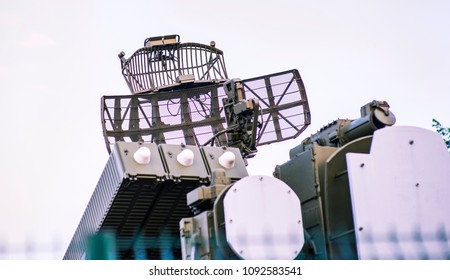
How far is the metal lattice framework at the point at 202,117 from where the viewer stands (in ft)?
68.8

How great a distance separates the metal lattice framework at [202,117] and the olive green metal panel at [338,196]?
9.83 meters

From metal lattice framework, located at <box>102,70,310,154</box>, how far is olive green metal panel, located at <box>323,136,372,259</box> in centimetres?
983

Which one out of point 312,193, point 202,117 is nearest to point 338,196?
point 312,193

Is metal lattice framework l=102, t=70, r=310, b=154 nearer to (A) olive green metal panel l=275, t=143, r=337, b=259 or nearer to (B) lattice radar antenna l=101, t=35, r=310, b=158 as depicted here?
(B) lattice radar antenna l=101, t=35, r=310, b=158

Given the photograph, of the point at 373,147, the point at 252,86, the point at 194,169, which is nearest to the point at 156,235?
the point at 194,169

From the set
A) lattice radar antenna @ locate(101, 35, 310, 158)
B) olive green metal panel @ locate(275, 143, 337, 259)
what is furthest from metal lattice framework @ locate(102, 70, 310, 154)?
olive green metal panel @ locate(275, 143, 337, 259)

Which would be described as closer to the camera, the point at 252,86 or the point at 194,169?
the point at 194,169

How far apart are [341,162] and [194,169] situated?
6.59 ft

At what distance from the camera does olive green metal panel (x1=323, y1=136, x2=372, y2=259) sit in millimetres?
10445

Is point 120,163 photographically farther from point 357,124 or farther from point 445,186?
point 445,186

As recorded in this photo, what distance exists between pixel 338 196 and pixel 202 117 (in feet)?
38.9

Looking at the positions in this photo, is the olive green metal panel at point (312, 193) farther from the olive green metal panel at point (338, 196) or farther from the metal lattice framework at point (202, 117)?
the metal lattice framework at point (202, 117)

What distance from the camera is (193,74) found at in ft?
80.6

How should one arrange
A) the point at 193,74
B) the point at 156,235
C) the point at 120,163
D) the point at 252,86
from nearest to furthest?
the point at 120,163 < the point at 156,235 < the point at 252,86 < the point at 193,74
